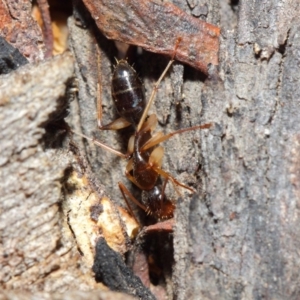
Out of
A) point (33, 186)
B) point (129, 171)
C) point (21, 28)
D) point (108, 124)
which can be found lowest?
point (129, 171)

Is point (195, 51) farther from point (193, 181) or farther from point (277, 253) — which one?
point (277, 253)

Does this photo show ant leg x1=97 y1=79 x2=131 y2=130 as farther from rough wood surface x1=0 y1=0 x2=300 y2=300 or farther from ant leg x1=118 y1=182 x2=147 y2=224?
rough wood surface x1=0 y1=0 x2=300 y2=300

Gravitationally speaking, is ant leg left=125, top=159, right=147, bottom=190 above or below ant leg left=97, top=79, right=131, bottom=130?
below

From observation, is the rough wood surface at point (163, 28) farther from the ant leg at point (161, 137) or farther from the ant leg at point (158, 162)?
the ant leg at point (158, 162)

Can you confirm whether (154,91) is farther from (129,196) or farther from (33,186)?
(33,186)

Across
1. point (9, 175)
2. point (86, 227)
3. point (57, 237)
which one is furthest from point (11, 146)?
point (86, 227)

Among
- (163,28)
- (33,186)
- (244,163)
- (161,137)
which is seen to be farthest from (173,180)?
(33,186)

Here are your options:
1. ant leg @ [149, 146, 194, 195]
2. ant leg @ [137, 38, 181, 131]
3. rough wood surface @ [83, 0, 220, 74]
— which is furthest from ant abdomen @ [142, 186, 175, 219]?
rough wood surface @ [83, 0, 220, 74]
